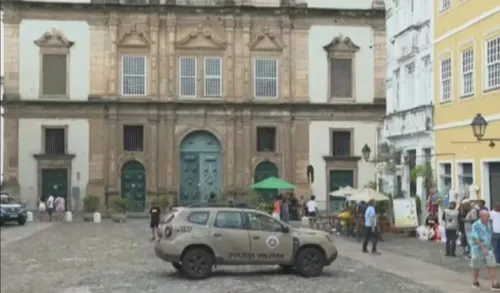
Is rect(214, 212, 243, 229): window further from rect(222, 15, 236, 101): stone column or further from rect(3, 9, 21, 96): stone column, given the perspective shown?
rect(3, 9, 21, 96): stone column

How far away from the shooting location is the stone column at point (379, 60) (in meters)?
54.9

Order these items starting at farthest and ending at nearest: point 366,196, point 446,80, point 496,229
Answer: point 366,196 < point 446,80 < point 496,229

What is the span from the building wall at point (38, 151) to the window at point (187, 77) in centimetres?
665

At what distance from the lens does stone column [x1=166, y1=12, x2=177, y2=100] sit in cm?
5343

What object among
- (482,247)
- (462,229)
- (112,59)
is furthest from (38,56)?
(482,247)

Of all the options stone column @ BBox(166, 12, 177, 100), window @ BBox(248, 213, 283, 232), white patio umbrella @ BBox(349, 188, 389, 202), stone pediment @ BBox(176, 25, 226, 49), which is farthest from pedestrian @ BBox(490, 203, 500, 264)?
stone pediment @ BBox(176, 25, 226, 49)

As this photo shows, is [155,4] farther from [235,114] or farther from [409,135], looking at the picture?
[409,135]

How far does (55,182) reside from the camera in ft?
171

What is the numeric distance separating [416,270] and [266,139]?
115 ft

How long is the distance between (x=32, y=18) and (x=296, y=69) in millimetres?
17459

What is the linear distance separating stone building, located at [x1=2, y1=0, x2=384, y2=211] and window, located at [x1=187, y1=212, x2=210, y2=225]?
3496cm

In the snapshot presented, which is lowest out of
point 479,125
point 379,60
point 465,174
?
point 465,174

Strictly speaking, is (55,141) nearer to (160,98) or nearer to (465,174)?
(160,98)

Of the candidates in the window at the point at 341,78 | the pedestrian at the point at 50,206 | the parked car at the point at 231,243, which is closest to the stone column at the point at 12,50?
the pedestrian at the point at 50,206
